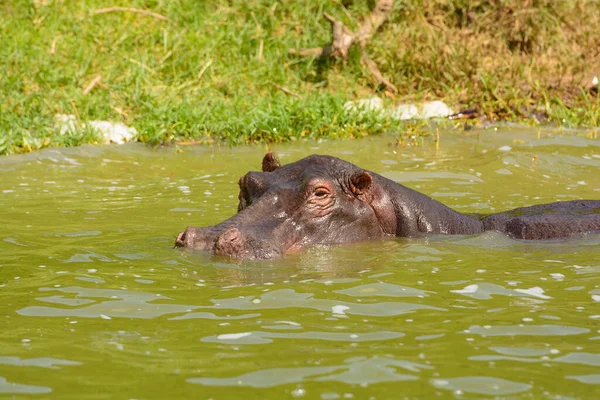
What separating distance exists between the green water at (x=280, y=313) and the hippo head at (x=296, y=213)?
13 centimetres

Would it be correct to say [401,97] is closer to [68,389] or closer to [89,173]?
[89,173]

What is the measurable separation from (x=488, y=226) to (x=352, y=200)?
1.11 metres

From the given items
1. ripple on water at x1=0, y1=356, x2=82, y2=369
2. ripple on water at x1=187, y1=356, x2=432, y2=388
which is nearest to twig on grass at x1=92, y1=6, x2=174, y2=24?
Result: ripple on water at x1=0, y1=356, x2=82, y2=369

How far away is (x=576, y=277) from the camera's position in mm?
6086

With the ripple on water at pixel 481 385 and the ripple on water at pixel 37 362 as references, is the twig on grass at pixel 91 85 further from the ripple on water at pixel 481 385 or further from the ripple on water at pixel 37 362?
the ripple on water at pixel 481 385

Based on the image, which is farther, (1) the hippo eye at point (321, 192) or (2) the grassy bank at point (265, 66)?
(2) the grassy bank at point (265, 66)

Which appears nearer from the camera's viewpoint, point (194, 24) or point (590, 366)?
point (590, 366)

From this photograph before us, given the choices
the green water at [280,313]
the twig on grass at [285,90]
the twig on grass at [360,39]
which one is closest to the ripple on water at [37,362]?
the green water at [280,313]

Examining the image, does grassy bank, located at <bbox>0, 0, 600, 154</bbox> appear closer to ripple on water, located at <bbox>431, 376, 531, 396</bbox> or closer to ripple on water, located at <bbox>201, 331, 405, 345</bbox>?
ripple on water, located at <bbox>201, 331, 405, 345</bbox>

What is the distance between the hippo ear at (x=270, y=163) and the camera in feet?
23.5

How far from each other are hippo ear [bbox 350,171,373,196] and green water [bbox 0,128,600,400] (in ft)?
1.23

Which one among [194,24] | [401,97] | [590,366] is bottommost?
[590,366]

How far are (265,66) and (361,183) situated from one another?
876 centimetres

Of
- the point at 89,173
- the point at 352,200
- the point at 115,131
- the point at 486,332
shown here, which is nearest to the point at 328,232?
the point at 352,200
